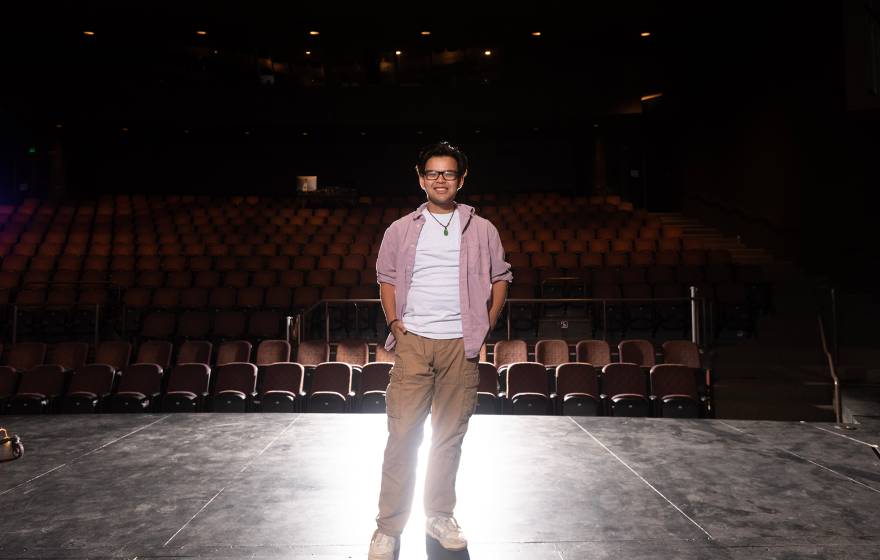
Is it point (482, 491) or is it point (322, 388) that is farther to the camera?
point (322, 388)

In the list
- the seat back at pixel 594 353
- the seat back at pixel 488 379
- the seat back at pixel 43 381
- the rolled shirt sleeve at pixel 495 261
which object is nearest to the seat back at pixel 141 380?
the seat back at pixel 43 381

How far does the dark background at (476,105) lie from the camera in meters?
7.95

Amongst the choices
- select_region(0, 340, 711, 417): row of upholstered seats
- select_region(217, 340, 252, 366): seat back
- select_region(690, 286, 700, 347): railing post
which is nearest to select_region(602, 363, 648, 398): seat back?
select_region(0, 340, 711, 417): row of upholstered seats

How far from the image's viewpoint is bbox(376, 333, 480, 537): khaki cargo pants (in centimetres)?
174

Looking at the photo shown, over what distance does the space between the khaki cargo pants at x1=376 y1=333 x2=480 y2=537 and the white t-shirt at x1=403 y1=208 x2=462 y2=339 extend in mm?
39

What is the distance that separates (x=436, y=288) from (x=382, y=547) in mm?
730

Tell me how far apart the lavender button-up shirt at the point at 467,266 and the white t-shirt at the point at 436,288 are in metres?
0.02

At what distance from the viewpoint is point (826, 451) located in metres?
2.74

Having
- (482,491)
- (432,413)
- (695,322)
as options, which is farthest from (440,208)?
(695,322)

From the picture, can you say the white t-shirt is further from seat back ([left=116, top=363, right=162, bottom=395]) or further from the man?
seat back ([left=116, top=363, right=162, bottom=395])

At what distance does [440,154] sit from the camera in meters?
1.78

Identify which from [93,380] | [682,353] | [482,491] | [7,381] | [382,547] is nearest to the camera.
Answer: [382,547]

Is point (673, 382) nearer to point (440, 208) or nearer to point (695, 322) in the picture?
point (695, 322)

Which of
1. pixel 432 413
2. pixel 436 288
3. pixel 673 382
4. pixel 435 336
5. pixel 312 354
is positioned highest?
pixel 436 288
